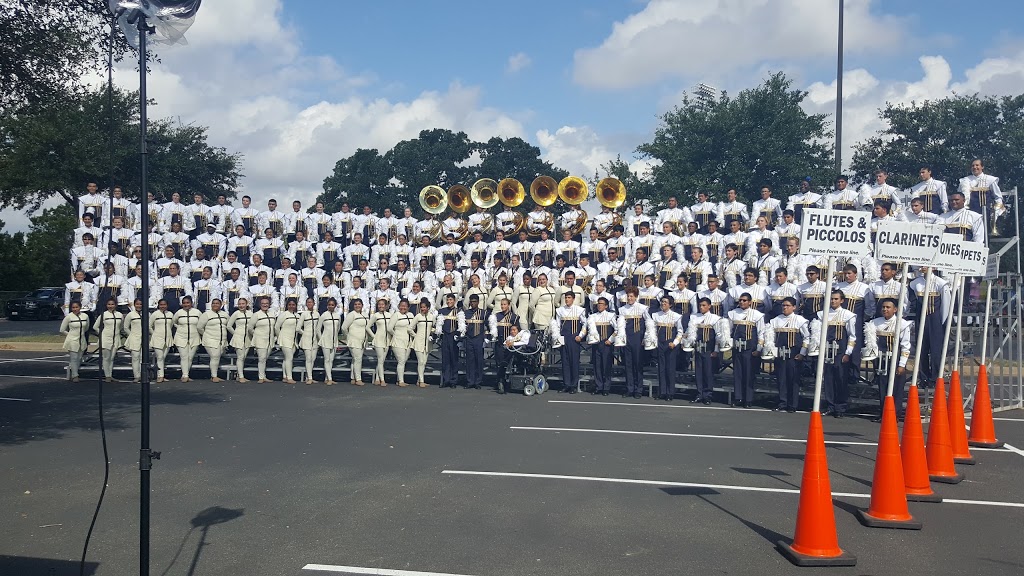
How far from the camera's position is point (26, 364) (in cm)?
2077

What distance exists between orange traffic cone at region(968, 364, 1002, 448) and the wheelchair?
7.59m

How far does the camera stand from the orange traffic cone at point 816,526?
6191mm

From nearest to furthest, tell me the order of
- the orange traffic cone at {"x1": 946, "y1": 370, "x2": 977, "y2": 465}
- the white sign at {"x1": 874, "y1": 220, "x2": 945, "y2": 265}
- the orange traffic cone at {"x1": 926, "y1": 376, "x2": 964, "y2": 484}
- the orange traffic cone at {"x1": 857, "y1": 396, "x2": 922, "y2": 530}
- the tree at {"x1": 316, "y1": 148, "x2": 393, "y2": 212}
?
1. the orange traffic cone at {"x1": 857, "y1": 396, "x2": 922, "y2": 530}
2. the white sign at {"x1": 874, "y1": 220, "x2": 945, "y2": 265}
3. the orange traffic cone at {"x1": 926, "y1": 376, "x2": 964, "y2": 484}
4. the orange traffic cone at {"x1": 946, "y1": 370, "x2": 977, "y2": 465}
5. the tree at {"x1": 316, "y1": 148, "x2": 393, "y2": 212}

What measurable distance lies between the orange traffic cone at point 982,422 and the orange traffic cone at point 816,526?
5.81m

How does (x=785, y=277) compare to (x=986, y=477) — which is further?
(x=785, y=277)

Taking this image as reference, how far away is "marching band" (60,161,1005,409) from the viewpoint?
48.3 ft

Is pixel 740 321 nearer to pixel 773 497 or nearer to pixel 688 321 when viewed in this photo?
pixel 688 321

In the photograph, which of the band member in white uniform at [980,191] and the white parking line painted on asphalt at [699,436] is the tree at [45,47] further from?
the band member in white uniform at [980,191]

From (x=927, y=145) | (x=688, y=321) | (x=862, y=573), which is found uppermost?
(x=927, y=145)

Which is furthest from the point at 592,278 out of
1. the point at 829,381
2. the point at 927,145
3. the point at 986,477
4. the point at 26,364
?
the point at 927,145

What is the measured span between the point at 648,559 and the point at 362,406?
888 centimetres

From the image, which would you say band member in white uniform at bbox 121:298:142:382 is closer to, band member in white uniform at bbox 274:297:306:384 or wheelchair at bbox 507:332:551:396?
band member in white uniform at bbox 274:297:306:384

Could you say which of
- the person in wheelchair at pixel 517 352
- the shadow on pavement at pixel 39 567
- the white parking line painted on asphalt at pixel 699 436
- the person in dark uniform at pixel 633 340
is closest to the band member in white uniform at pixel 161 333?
the person in wheelchair at pixel 517 352

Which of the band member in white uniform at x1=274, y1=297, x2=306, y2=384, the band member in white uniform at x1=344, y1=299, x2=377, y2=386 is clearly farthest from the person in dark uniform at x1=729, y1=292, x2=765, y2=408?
the band member in white uniform at x1=274, y1=297, x2=306, y2=384
